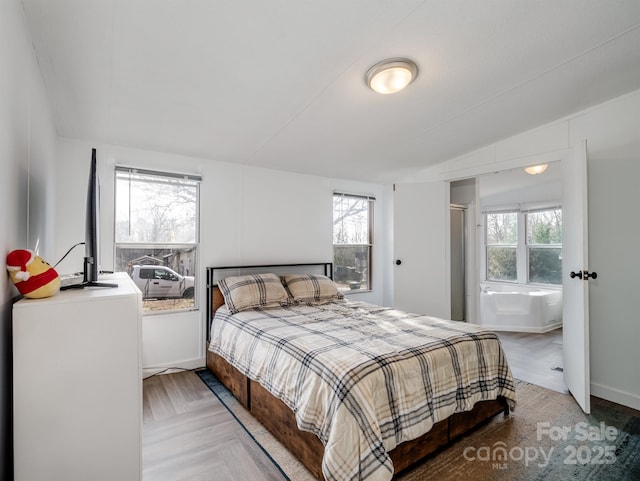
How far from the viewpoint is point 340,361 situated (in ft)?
5.65

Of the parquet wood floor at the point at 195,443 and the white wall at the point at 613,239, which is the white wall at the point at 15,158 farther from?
the white wall at the point at 613,239

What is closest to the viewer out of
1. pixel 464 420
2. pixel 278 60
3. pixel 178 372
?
pixel 278 60

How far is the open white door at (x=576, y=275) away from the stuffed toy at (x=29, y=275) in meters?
3.37

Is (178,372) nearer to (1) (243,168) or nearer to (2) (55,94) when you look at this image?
(1) (243,168)

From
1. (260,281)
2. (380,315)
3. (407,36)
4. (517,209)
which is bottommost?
(380,315)

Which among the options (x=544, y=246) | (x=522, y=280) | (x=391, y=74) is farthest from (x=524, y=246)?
(x=391, y=74)

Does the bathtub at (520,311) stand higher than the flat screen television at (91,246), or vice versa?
the flat screen television at (91,246)

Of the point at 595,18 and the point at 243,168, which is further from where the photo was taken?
the point at 243,168

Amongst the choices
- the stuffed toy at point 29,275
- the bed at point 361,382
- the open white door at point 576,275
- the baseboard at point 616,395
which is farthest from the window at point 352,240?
the stuffed toy at point 29,275

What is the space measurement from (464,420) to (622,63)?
2.74m

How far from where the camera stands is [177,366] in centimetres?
325

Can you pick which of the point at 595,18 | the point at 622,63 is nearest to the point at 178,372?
the point at 595,18

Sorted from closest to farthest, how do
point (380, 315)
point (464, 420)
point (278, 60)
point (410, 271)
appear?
point (278, 60) → point (464, 420) → point (380, 315) → point (410, 271)

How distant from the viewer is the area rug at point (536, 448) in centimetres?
178
